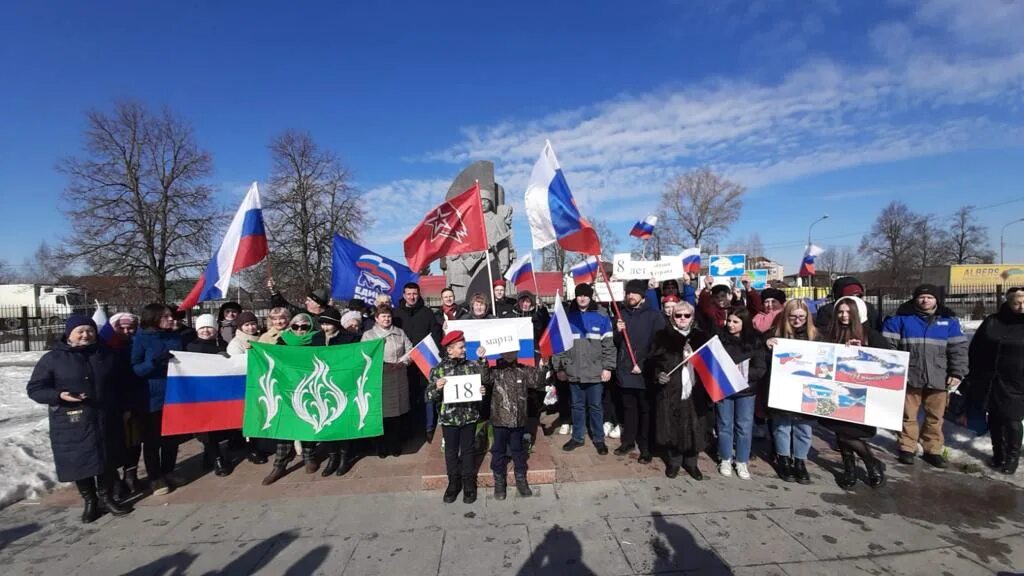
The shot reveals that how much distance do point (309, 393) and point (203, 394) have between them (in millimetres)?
1152

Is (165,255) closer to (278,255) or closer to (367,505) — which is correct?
(278,255)

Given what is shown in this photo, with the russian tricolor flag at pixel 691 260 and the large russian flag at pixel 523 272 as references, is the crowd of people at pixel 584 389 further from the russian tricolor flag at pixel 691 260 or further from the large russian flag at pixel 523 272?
the russian tricolor flag at pixel 691 260

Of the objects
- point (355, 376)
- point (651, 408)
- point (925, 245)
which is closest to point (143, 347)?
point (355, 376)

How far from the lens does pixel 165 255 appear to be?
2058 centimetres

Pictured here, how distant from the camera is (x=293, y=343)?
508cm

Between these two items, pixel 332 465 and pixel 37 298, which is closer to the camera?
pixel 332 465

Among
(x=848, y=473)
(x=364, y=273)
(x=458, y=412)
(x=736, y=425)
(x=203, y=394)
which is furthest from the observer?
(x=364, y=273)

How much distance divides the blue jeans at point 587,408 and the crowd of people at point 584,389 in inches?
0.7

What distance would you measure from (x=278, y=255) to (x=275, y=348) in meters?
19.8

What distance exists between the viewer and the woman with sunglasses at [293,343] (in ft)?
16.5

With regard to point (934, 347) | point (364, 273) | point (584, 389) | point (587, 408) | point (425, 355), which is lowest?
point (587, 408)

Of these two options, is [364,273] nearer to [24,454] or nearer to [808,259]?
[24,454]

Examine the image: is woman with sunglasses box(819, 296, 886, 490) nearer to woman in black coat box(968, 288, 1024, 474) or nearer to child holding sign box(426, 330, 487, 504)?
woman in black coat box(968, 288, 1024, 474)

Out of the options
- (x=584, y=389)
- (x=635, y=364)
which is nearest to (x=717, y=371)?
(x=635, y=364)
